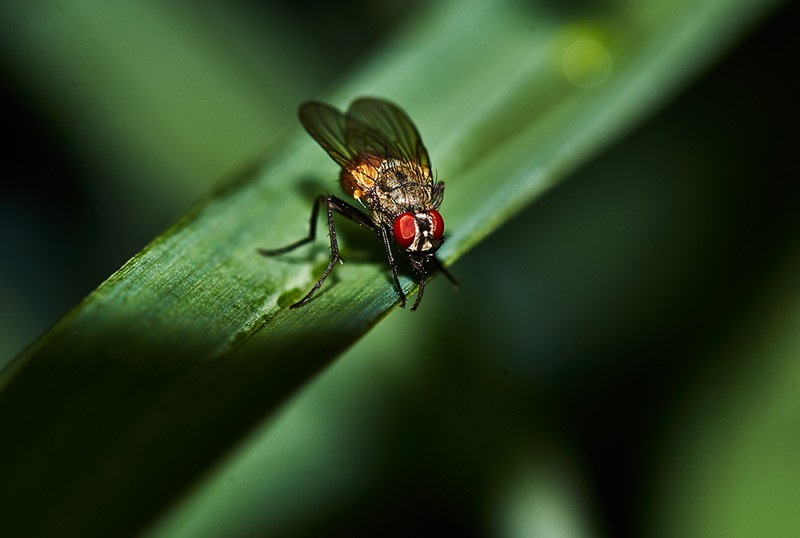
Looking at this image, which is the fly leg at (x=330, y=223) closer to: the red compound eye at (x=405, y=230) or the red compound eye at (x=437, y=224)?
the red compound eye at (x=405, y=230)

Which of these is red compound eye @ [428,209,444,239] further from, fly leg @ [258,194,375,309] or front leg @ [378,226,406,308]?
fly leg @ [258,194,375,309]

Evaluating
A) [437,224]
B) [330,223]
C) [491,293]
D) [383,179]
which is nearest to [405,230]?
[437,224]

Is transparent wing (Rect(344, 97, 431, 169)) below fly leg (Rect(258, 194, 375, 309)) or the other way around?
the other way around

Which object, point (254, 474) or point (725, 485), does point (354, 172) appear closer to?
point (254, 474)

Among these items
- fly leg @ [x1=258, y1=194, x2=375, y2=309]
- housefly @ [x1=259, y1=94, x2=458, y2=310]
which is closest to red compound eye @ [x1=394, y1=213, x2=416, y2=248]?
housefly @ [x1=259, y1=94, x2=458, y2=310]

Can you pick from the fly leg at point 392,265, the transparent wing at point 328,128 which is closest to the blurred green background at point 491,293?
the fly leg at point 392,265

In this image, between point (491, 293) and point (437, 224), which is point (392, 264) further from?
point (491, 293)
